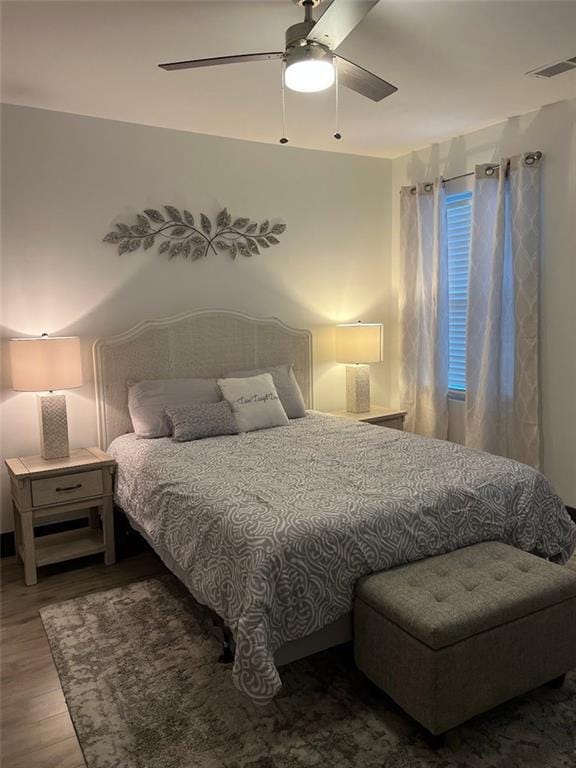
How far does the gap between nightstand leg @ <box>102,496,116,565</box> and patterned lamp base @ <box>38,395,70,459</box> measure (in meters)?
0.40

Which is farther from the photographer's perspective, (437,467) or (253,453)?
(253,453)

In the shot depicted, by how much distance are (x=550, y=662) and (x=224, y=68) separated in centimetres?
294

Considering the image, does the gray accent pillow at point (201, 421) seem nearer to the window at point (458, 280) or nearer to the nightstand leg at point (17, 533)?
the nightstand leg at point (17, 533)

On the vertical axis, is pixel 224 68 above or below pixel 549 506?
above

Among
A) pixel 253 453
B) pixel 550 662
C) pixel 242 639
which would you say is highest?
pixel 253 453

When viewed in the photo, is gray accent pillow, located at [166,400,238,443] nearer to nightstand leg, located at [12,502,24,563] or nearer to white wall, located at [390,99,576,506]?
nightstand leg, located at [12,502,24,563]

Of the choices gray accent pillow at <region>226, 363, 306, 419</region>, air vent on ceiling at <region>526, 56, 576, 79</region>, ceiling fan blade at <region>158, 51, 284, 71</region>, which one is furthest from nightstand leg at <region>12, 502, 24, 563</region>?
air vent on ceiling at <region>526, 56, 576, 79</region>

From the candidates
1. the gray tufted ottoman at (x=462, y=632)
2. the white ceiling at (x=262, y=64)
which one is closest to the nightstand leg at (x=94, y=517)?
the gray tufted ottoman at (x=462, y=632)

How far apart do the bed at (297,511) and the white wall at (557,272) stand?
109 centimetres

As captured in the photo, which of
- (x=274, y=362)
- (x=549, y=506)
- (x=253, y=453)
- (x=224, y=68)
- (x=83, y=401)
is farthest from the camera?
(x=274, y=362)

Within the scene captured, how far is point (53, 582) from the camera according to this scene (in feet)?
10.2

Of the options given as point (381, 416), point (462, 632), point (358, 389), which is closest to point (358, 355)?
point (358, 389)

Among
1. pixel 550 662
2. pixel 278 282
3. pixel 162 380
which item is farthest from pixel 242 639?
pixel 278 282

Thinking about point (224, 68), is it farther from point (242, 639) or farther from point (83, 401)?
point (242, 639)
